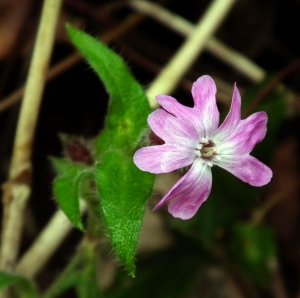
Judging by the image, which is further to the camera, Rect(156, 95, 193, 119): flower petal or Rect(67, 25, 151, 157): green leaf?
Rect(67, 25, 151, 157): green leaf

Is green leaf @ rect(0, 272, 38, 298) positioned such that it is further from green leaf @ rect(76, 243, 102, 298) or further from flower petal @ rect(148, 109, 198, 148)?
flower petal @ rect(148, 109, 198, 148)

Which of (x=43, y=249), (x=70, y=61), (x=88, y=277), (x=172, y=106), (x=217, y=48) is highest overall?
(x=172, y=106)

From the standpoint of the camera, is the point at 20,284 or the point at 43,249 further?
the point at 43,249

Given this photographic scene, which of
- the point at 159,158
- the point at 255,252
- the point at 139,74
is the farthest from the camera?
the point at 139,74

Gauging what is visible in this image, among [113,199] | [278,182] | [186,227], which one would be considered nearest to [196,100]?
[113,199]

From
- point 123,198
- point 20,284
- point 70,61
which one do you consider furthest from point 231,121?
point 70,61

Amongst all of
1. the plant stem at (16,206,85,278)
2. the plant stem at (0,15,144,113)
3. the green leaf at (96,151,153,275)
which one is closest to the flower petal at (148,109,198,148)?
the green leaf at (96,151,153,275)

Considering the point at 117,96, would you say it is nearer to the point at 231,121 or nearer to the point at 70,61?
the point at 231,121
